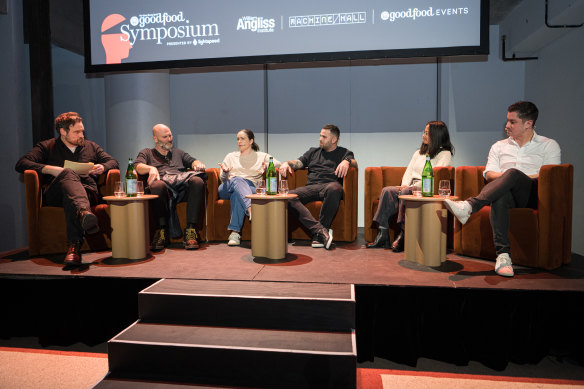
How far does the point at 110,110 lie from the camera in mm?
4605

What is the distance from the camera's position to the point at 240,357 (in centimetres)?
182

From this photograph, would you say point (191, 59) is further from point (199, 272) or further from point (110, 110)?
point (199, 272)

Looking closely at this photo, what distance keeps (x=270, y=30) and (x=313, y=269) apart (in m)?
2.68

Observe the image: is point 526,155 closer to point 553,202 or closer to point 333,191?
point 553,202

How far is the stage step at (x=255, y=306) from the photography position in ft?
6.61

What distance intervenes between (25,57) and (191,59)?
1.89m

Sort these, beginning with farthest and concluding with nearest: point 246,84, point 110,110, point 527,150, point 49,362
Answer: point 246,84 < point 110,110 < point 527,150 < point 49,362

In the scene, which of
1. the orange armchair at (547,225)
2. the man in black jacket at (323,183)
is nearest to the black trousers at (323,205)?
the man in black jacket at (323,183)

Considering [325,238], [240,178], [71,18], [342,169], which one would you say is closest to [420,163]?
[342,169]

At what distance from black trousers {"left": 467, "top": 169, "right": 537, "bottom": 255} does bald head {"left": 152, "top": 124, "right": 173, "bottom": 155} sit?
2.60 metres

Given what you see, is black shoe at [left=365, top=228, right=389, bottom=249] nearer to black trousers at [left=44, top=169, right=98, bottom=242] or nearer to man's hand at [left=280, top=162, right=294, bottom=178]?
man's hand at [left=280, top=162, right=294, bottom=178]

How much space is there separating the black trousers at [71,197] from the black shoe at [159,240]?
56 centimetres

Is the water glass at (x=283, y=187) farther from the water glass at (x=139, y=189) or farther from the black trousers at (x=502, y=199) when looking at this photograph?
the black trousers at (x=502, y=199)

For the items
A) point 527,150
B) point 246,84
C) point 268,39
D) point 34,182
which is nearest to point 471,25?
point 527,150
